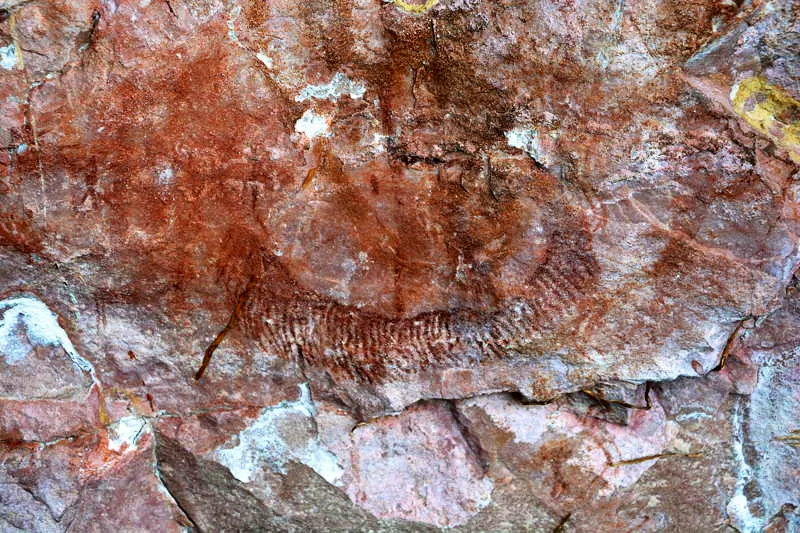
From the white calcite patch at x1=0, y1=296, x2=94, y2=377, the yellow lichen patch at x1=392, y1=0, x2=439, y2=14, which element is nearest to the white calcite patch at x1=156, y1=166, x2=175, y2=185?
the white calcite patch at x1=0, y1=296, x2=94, y2=377

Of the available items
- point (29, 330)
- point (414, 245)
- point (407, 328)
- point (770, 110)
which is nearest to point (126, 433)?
point (29, 330)

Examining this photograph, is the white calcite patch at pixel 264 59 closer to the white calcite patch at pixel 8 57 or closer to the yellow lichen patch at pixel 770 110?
the white calcite patch at pixel 8 57

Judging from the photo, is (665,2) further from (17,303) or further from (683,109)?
(17,303)

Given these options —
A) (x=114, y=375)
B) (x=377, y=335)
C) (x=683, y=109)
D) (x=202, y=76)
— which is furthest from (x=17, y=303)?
(x=683, y=109)

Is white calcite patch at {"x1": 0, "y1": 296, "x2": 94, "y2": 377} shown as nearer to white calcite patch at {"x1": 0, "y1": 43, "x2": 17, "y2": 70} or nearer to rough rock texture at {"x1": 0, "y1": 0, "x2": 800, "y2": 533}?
rough rock texture at {"x1": 0, "y1": 0, "x2": 800, "y2": 533}

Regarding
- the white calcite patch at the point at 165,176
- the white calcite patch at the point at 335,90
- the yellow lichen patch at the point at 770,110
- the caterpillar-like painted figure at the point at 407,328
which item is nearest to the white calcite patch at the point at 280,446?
the caterpillar-like painted figure at the point at 407,328

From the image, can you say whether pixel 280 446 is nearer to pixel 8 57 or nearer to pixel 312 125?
pixel 312 125

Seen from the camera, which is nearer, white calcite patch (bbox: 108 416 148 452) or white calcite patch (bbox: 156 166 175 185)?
white calcite patch (bbox: 156 166 175 185)
